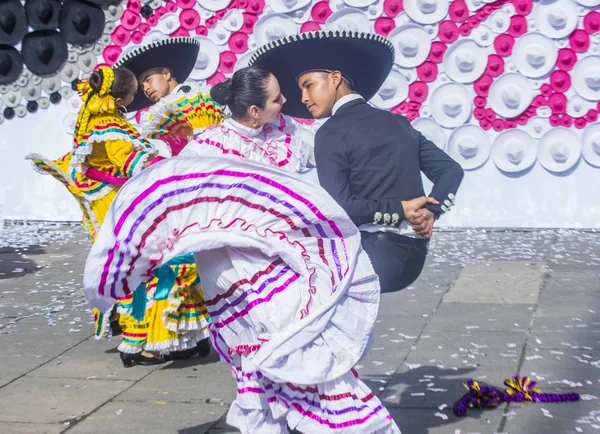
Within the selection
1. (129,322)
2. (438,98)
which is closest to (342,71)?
(129,322)

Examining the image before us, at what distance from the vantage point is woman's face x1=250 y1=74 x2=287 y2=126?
3832 mm

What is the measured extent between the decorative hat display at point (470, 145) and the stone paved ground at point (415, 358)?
1.42 meters

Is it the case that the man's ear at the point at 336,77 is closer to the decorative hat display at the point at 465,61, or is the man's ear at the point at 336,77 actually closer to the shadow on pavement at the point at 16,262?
the shadow on pavement at the point at 16,262

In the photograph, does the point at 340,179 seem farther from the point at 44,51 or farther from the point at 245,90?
the point at 44,51

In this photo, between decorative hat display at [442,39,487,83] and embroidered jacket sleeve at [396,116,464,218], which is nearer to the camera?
embroidered jacket sleeve at [396,116,464,218]

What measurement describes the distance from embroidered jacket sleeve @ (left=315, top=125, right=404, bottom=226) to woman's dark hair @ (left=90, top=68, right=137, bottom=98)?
191 centimetres

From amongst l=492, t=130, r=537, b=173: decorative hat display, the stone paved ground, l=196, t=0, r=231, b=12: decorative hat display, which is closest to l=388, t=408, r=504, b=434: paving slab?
the stone paved ground

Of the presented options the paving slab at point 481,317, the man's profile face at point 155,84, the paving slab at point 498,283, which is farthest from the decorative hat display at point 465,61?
the man's profile face at point 155,84

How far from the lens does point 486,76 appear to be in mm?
9289

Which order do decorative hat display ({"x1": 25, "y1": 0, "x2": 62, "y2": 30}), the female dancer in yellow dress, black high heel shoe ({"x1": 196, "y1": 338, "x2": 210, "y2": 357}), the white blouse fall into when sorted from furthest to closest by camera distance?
decorative hat display ({"x1": 25, "y1": 0, "x2": 62, "y2": 30})
black high heel shoe ({"x1": 196, "y1": 338, "x2": 210, "y2": 357})
the female dancer in yellow dress
the white blouse

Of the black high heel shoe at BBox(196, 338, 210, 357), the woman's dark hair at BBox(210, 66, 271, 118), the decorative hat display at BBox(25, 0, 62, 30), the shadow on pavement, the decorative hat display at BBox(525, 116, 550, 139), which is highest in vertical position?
the woman's dark hair at BBox(210, 66, 271, 118)

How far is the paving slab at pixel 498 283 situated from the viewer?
669 centimetres

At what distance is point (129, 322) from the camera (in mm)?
5484

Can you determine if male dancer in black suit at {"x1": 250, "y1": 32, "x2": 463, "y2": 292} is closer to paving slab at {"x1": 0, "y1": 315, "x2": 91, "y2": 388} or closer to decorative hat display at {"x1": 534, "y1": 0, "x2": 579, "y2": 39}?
paving slab at {"x1": 0, "y1": 315, "x2": 91, "y2": 388}
